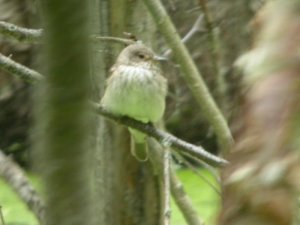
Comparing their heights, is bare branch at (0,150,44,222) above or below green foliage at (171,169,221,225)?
above

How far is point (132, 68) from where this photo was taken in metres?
3.88

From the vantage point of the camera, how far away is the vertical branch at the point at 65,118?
0.52 m

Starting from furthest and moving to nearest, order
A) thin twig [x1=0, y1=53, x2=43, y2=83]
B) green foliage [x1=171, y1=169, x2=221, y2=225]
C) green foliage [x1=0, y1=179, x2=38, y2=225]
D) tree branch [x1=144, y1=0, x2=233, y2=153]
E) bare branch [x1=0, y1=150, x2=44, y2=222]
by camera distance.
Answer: green foliage [x1=0, y1=179, x2=38, y2=225]
green foliage [x1=171, y1=169, x2=221, y2=225]
tree branch [x1=144, y1=0, x2=233, y2=153]
thin twig [x1=0, y1=53, x2=43, y2=83]
bare branch [x1=0, y1=150, x2=44, y2=222]

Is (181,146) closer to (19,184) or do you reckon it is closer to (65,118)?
(19,184)

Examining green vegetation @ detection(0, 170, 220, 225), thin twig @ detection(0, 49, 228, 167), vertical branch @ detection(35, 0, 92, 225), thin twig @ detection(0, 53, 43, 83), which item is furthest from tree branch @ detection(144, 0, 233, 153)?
vertical branch @ detection(35, 0, 92, 225)

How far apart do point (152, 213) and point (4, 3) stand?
285 cm

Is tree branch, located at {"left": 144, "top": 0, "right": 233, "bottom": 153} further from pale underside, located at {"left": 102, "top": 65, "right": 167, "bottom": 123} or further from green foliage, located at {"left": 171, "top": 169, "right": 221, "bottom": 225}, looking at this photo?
green foliage, located at {"left": 171, "top": 169, "right": 221, "bottom": 225}

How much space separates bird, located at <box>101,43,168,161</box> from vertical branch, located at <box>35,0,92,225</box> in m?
2.68

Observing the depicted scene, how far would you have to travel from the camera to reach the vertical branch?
20.6 inches

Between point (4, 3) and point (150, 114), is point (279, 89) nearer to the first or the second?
point (150, 114)

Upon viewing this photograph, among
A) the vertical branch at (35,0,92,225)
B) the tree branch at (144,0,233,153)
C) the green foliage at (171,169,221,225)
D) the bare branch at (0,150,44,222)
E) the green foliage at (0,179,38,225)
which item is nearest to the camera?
the vertical branch at (35,0,92,225)

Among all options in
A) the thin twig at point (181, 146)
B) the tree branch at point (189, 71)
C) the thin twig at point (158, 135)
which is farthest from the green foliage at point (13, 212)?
the tree branch at point (189, 71)

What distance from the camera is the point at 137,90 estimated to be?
3744 mm

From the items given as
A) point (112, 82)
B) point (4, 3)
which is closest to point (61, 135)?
point (112, 82)
